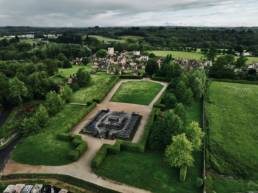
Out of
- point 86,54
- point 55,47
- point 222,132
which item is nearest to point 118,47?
point 86,54

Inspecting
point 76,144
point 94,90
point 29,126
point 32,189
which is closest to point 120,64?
point 94,90

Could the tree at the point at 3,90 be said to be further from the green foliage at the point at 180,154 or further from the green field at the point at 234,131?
the green field at the point at 234,131

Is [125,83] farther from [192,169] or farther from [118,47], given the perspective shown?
[118,47]

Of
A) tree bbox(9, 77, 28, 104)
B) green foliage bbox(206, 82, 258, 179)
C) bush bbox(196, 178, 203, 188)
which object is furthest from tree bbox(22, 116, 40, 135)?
green foliage bbox(206, 82, 258, 179)

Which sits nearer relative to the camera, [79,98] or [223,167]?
[223,167]

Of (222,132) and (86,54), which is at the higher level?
(86,54)

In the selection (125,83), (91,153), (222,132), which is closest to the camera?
(91,153)

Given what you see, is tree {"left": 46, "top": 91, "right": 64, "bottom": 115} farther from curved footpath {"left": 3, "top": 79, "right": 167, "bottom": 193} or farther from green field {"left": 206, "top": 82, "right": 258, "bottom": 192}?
green field {"left": 206, "top": 82, "right": 258, "bottom": 192}
